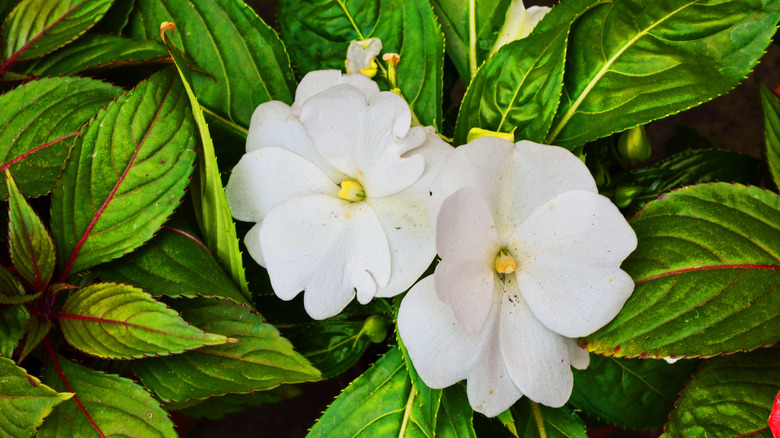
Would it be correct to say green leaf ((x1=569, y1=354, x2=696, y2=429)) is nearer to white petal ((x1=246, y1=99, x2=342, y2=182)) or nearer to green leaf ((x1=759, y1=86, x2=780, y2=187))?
green leaf ((x1=759, y1=86, x2=780, y2=187))

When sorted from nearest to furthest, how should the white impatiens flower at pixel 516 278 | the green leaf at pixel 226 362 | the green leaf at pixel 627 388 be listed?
the white impatiens flower at pixel 516 278 < the green leaf at pixel 226 362 < the green leaf at pixel 627 388

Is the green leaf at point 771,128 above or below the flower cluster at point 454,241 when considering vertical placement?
below

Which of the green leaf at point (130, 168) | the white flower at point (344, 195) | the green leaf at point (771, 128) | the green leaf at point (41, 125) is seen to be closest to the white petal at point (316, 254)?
the white flower at point (344, 195)

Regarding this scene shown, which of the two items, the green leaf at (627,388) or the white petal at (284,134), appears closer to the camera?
the white petal at (284,134)

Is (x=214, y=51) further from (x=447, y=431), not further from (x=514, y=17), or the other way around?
(x=447, y=431)

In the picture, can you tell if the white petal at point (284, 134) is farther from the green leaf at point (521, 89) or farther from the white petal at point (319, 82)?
the green leaf at point (521, 89)

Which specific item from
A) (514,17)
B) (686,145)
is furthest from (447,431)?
(686,145)

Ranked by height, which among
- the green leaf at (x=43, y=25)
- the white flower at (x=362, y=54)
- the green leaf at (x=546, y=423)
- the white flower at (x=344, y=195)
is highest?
the green leaf at (x=43, y=25)
